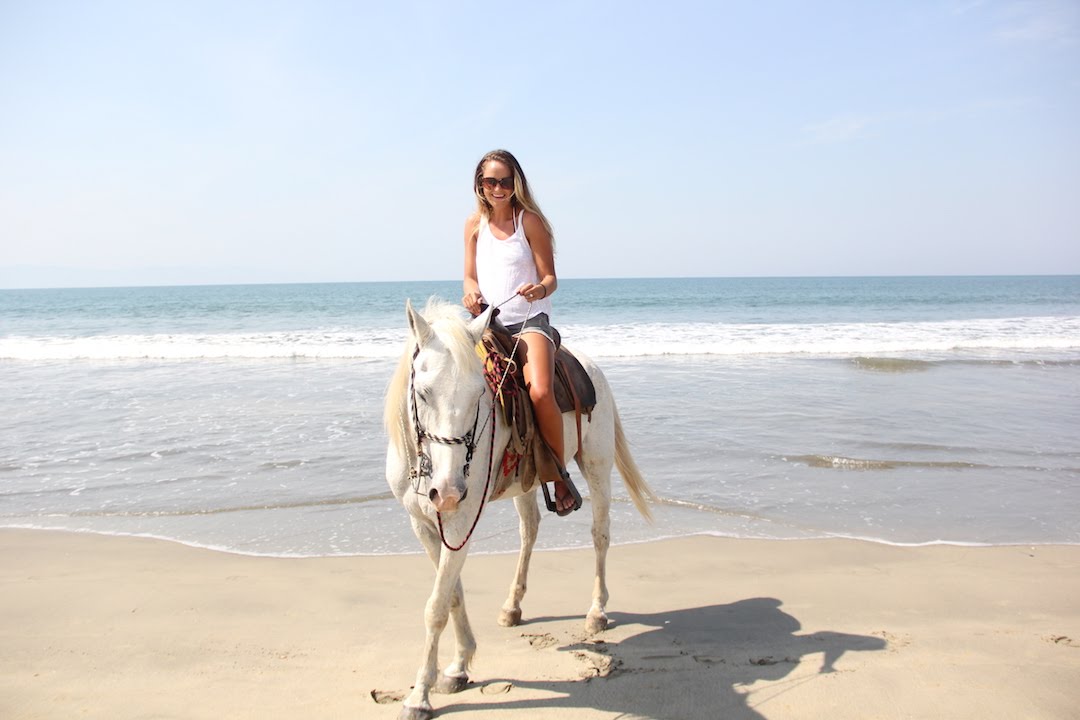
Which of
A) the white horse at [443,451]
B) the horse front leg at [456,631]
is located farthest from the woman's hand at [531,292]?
the horse front leg at [456,631]

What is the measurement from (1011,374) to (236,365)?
54.2ft

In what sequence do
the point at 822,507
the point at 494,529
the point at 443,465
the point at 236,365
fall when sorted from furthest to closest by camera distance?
the point at 236,365 < the point at 822,507 < the point at 494,529 < the point at 443,465

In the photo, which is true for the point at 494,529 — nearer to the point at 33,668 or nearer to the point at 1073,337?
the point at 33,668

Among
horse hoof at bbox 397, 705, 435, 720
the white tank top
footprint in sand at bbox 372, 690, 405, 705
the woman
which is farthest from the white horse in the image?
the white tank top

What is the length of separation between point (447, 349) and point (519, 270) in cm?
98

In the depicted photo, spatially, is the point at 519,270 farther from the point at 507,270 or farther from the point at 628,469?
the point at 628,469

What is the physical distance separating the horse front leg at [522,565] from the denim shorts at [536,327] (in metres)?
0.90

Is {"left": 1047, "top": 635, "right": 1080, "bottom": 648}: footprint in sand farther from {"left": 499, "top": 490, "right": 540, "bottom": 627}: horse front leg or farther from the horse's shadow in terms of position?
{"left": 499, "top": 490, "right": 540, "bottom": 627}: horse front leg

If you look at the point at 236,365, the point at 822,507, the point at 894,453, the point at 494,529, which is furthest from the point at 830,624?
the point at 236,365

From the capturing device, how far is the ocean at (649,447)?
5461 mm

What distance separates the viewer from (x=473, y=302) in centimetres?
350

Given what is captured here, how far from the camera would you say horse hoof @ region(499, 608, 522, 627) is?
3.82 m

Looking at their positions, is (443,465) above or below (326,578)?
above

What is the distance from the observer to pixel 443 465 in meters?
2.51
